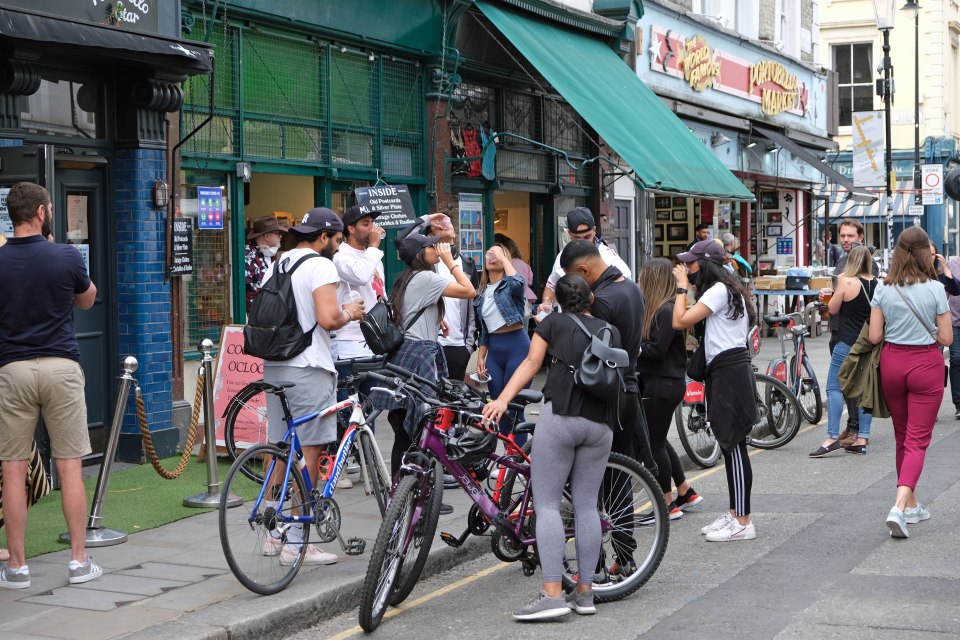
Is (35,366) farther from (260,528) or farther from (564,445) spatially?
(564,445)

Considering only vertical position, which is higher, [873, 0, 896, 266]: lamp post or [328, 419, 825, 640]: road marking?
[873, 0, 896, 266]: lamp post

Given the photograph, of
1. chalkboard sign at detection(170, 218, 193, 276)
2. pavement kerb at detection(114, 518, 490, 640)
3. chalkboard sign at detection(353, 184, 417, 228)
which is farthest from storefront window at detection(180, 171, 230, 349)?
pavement kerb at detection(114, 518, 490, 640)

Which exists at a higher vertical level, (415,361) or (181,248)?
(181,248)

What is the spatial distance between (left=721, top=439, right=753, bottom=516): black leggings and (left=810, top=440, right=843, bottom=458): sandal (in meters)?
3.69

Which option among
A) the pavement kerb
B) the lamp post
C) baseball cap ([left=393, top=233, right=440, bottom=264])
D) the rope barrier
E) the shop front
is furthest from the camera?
the lamp post

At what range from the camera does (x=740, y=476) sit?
7793 mm

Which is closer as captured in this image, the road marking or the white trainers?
the road marking

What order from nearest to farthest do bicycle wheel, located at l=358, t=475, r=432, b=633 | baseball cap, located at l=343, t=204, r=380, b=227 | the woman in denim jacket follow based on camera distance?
bicycle wheel, located at l=358, t=475, r=432, b=633 → baseball cap, located at l=343, t=204, r=380, b=227 → the woman in denim jacket

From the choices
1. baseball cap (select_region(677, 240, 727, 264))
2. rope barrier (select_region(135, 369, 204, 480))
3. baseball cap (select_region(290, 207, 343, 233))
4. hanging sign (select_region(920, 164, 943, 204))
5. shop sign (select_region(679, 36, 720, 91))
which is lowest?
rope barrier (select_region(135, 369, 204, 480))

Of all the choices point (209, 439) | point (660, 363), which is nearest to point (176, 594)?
point (209, 439)

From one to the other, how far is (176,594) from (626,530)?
2272 millimetres

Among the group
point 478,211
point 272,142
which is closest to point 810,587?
point 272,142

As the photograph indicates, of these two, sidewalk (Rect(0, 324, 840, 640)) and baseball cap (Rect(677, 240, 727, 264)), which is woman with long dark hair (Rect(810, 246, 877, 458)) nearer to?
baseball cap (Rect(677, 240, 727, 264))

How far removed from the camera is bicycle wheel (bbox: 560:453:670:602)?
A: 6535 millimetres
